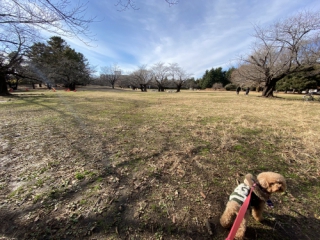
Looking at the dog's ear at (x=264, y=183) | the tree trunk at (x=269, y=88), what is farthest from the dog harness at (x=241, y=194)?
the tree trunk at (x=269, y=88)

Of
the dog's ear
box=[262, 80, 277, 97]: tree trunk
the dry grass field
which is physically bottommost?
the dry grass field

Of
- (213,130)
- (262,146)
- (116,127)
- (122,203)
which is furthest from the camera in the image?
(116,127)

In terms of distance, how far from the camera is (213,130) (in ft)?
13.5

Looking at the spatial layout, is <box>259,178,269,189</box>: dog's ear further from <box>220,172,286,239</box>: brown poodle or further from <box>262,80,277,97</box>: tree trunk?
<box>262,80,277,97</box>: tree trunk

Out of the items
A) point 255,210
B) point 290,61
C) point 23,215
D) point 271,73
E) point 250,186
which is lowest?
point 23,215

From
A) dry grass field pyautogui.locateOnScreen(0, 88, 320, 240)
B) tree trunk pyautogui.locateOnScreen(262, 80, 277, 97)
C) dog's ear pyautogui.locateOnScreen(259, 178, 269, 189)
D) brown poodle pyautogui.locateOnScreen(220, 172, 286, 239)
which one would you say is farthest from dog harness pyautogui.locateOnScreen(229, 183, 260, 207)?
tree trunk pyautogui.locateOnScreen(262, 80, 277, 97)

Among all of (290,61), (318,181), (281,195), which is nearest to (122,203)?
(281,195)

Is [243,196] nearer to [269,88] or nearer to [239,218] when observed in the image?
[239,218]

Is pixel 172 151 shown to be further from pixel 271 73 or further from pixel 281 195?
pixel 271 73

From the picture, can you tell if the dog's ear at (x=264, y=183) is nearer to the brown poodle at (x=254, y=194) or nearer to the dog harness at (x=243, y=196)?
the brown poodle at (x=254, y=194)

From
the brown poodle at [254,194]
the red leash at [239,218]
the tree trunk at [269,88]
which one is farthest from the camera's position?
the tree trunk at [269,88]

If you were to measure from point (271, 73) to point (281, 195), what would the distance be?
16.0m

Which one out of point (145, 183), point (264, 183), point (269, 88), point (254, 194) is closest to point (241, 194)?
point (254, 194)

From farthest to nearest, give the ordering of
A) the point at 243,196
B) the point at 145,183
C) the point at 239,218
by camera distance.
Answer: the point at 145,183 < the point at 243,196 < the point at 239,218
